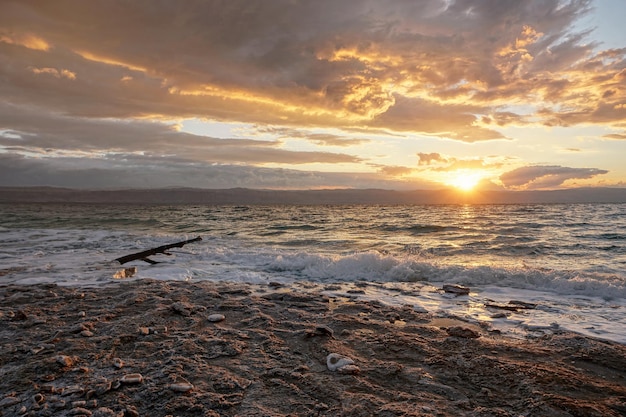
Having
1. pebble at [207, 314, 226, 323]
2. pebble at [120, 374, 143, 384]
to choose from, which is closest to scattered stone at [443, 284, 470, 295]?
pebble at [207, 314, 226, 323]

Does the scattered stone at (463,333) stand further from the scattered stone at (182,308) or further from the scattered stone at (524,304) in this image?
the scattered stone at (182,308)

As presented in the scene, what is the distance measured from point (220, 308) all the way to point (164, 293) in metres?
1.73

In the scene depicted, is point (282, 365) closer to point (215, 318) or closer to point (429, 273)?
point (215, 318)

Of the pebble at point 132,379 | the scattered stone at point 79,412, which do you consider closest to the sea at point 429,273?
the pebble at point 132,379

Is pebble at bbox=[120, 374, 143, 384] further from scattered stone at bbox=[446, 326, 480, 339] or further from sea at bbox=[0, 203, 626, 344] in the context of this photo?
sea at bbox=[0, 203, 626, 344]

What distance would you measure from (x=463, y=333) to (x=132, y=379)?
13.8ft

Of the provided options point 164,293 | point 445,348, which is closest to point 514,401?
point 445,348

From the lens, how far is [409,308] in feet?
22.9

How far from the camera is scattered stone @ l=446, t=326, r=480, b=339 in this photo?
5245mm

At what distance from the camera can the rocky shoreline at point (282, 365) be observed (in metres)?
3.38

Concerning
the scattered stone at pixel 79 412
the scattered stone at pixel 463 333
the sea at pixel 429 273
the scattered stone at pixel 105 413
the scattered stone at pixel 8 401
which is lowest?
the sea at pixel 429 273

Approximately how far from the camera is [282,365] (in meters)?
4.20

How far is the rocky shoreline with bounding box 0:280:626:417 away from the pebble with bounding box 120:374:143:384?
2 cm

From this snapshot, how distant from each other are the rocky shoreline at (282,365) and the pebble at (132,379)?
0.06 feet
